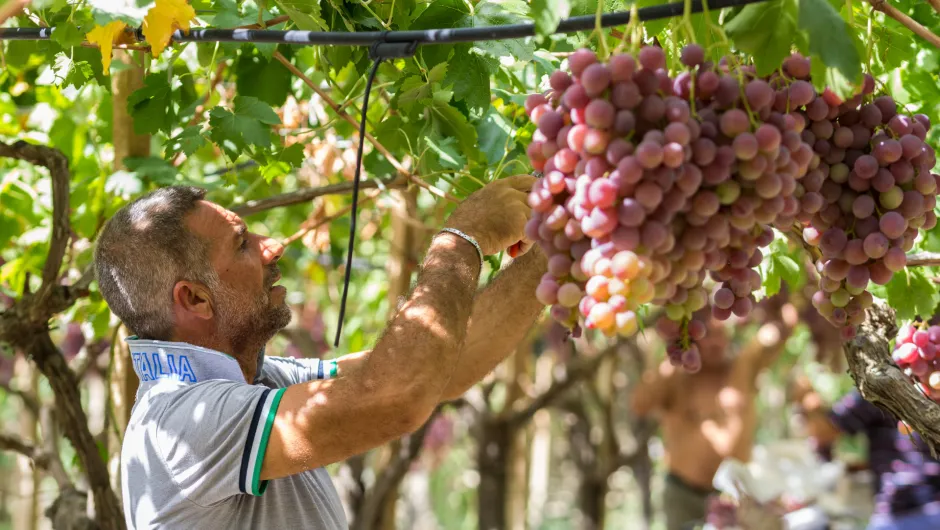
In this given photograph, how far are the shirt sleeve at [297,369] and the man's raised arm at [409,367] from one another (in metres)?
0.58

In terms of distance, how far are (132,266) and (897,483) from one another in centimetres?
399

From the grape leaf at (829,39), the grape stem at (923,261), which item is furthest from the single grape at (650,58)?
the grape stem at (923,261)

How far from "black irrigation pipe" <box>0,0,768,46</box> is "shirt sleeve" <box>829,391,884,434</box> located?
4254 mm

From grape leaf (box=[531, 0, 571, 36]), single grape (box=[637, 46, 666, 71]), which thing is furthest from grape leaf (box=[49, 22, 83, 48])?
single grape (box=[637, 46, 666, 71])

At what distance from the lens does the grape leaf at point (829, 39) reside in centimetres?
88

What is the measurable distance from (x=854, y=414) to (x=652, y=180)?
462 centimetres

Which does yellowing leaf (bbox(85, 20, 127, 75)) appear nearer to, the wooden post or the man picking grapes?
the man picking grapes

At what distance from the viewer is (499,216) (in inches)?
56.5

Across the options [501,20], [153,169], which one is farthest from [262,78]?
[501,20]

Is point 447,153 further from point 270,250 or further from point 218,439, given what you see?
point 218,439

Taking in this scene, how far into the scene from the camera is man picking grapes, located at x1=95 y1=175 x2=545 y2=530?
140 centimetres

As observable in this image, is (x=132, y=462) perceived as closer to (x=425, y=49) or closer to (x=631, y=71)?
(x=425, y=49)

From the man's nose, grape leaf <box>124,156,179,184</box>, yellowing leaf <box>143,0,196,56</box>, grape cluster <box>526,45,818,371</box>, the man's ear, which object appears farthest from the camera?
grape leaf <box>124,156,179,184</box>

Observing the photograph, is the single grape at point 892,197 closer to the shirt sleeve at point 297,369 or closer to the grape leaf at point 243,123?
the grape leaf at point 243,123
